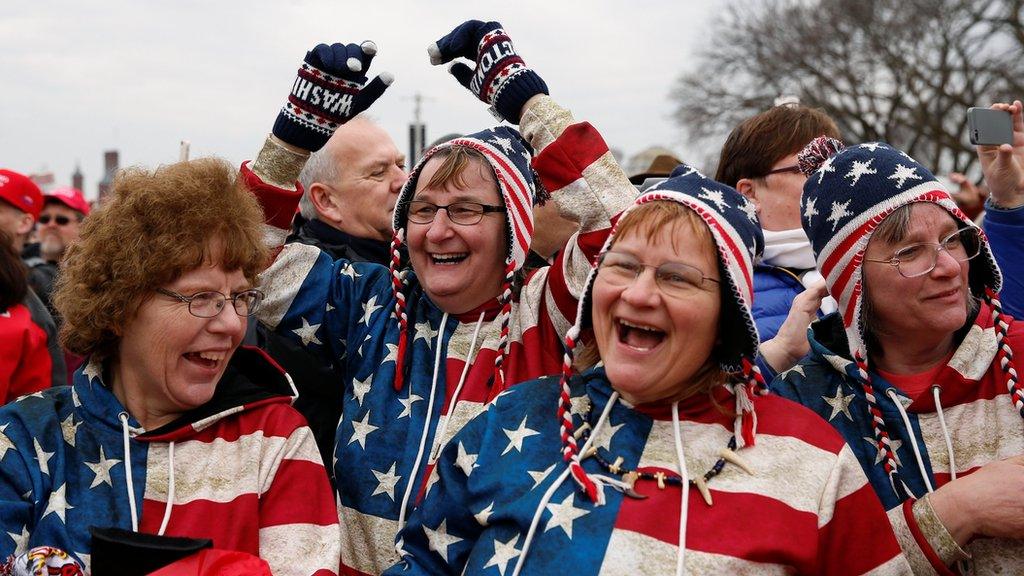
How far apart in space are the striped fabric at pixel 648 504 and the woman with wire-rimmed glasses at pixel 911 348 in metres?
0.36

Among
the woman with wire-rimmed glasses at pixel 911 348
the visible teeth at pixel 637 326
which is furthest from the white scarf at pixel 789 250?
the visible teeth at pixel 637 326

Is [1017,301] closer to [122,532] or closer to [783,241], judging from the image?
[783,241]

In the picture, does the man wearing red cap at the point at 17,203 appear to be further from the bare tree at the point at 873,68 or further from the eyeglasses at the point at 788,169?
the bare tree at the point at 873,68

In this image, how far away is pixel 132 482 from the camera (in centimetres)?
276

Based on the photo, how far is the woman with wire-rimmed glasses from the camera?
2.76 meters

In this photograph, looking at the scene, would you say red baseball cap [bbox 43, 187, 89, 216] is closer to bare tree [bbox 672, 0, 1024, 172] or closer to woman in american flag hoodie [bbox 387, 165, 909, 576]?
woman in american flag hoodie [bbox 387, 165, 909, 576]

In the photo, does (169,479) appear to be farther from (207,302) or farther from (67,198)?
Result: (67,198)

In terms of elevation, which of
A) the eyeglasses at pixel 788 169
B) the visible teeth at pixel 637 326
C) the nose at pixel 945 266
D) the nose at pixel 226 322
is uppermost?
the eyeglasses at pixel 788 169

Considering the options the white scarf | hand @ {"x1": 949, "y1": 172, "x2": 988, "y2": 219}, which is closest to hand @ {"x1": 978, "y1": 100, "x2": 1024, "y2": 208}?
the white scarf

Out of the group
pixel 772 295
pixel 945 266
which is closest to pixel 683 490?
pixel 945 266

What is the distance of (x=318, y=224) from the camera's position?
175 inches

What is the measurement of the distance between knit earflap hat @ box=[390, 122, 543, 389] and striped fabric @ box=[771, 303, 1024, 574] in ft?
2.93

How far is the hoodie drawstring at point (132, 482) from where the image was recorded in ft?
8.93

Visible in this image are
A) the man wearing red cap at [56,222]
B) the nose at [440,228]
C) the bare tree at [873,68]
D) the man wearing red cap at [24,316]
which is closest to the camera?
the nose at [440,228]
